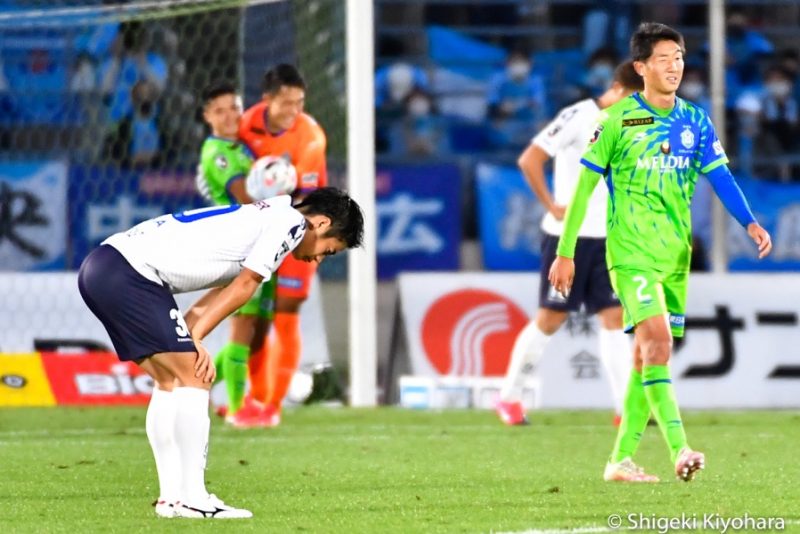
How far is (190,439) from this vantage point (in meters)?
5.92

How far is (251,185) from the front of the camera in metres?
9.75

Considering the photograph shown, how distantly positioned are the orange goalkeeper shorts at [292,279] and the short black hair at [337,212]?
148 inches

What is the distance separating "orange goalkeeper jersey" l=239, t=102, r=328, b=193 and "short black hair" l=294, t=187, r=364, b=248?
144 inches

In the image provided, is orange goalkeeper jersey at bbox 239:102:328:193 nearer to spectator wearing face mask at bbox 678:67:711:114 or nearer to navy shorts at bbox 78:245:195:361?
navy shorts at bbox 78:245:195:361

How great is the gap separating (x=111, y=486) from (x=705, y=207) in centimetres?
876

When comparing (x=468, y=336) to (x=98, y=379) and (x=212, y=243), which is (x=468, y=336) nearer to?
(x=98, y=379)

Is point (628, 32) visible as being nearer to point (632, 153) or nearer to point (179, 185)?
point (179, 185)

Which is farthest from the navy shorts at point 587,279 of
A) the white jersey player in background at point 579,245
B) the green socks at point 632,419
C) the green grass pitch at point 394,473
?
the green socks at point 632,419

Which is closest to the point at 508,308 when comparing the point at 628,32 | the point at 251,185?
the point at 251,185

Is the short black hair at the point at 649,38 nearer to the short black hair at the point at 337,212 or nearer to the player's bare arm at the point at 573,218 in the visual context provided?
the player's bare arm at the point at 573,218

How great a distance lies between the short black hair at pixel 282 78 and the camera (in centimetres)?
966

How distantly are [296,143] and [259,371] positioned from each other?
1368 millimetres

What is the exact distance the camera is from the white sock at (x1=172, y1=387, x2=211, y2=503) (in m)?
5.92

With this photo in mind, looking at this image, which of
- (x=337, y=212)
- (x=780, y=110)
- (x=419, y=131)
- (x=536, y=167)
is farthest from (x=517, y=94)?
(x=337, y=212)
